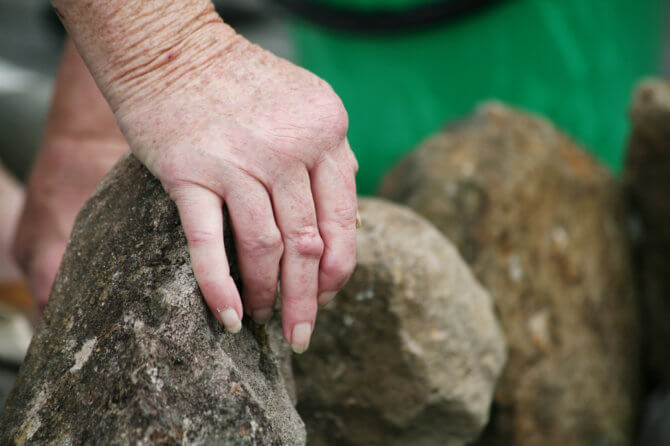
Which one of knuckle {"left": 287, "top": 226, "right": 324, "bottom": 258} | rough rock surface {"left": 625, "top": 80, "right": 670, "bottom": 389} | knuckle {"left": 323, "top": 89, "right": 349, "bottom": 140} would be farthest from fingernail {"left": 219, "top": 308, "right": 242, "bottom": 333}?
rough rock surface {"left": 625, "top": 80, "right": 670, "bottom": 389}

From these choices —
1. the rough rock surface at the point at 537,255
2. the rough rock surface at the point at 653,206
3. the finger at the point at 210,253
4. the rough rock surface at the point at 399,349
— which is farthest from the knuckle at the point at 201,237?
the rough rock surface at the point at 653,206

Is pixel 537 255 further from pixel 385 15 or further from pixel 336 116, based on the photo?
pixel 385 15

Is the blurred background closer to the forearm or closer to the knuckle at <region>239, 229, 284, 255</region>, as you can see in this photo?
the forearm

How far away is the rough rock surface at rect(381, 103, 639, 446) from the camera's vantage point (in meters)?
1.41

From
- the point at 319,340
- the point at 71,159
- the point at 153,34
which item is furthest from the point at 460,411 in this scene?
the point at 71,159

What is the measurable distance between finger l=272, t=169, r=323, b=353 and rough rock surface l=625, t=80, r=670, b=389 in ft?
4.42

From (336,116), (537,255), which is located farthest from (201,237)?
(537,255)

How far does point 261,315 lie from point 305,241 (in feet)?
0.45

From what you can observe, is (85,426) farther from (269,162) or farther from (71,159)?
(71,159)

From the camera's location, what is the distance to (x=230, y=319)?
756 mm

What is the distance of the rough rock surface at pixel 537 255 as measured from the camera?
4.62ft

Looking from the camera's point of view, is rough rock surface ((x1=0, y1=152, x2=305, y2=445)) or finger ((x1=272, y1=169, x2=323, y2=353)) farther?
finger ((x1=272, y1=169, x2=323, y2=353))

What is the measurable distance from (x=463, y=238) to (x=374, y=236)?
1.37 ft

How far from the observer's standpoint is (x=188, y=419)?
68cm
